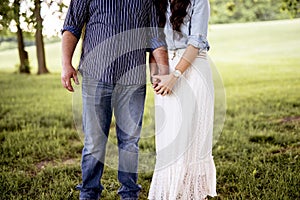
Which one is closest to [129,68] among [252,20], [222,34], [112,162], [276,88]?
[112,162]

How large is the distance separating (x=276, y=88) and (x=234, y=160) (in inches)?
237

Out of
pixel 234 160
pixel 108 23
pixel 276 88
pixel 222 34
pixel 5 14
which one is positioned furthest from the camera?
pixel 222 34

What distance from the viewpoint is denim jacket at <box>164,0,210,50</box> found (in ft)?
8.70

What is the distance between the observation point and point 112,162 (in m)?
4.53

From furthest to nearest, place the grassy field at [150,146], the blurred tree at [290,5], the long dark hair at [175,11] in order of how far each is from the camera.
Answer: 1. the blurred tree at [290,5]
2. the grassy field at [150,146]
3. the long dark hair at [175,11]

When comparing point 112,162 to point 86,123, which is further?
point 112,162

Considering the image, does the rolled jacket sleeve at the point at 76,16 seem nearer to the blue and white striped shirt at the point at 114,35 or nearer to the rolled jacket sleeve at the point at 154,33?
the blue and white striped shirt at the point at 114,35

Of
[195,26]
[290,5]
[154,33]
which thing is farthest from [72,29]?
[290,5]

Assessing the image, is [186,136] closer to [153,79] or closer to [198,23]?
[153,79]

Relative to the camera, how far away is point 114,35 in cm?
278

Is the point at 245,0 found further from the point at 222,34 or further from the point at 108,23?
the point at 108,23

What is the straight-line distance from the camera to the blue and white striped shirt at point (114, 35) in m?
2.76

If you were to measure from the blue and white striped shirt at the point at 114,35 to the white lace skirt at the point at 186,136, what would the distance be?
0.22 meters

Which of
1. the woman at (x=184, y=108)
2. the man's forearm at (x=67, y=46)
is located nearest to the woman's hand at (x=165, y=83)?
the woman at (x=184, y=108)
